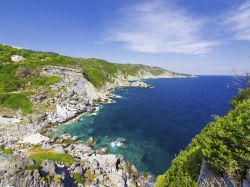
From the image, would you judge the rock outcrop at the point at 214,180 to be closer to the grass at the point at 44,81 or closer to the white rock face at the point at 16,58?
the grass at the point at 44,81

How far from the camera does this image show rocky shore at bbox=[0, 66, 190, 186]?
28636 mm

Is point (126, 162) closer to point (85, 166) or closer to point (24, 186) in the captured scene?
point (85, 166)

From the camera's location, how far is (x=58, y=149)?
4519 centimetres

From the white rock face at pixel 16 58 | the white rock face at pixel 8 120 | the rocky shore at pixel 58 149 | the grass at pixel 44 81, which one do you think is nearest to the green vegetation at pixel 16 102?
the rocky shore at pixel 58 149

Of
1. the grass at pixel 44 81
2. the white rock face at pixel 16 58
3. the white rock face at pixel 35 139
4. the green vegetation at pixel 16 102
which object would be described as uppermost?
the white rock face at pixel 16 58

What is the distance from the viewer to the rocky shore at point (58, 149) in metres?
28.6

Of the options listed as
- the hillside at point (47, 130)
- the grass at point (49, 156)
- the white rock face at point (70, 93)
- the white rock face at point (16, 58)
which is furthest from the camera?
the white rock face at point (16, 58)

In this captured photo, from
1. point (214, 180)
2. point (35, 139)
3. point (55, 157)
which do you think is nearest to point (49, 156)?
point (55, 157)

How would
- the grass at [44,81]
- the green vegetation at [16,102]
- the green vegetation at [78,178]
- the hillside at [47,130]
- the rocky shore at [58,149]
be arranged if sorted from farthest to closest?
the grass at [44,81] → the green vegetation at [16,102] → the green vegetation at [78,178] → the hillside at [47,130] → the rocky shore at [58,149]

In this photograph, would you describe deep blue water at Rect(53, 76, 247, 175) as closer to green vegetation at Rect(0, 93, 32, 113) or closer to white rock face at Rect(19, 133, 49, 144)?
white rock face at Rect(19, 133, 49, 144)

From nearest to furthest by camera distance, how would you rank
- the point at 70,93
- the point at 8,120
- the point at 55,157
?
the point at 55,157 → the point at 8,120 → the point at 70,93

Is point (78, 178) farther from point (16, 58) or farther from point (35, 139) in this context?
point (16, 58)

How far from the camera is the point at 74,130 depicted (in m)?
62.6

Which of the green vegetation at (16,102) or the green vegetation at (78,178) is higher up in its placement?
the green vegetation at (16,102)
